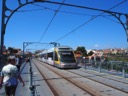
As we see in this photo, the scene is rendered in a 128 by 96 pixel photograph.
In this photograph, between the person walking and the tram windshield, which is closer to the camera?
the person walking

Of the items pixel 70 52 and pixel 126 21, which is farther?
pixel 70 52

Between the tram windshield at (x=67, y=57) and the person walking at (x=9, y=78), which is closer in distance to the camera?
the person walking at (x=9, y=78)

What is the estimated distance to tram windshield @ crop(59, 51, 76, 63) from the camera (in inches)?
1603

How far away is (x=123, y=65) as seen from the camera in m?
26.2

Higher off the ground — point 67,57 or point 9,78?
point 67,57

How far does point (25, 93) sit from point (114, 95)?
4.20 meters

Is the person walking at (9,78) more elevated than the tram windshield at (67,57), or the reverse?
the tram windshield at (67,57)

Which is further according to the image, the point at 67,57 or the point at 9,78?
the point at 67,57

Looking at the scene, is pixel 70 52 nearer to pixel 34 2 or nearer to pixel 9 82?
pixel 34 2

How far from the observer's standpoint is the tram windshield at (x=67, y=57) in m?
40.7

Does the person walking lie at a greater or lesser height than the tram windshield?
lesser

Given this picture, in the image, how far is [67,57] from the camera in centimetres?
4097

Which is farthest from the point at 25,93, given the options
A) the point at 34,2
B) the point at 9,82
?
the point at 34,2

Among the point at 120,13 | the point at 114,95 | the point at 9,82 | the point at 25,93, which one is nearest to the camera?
the point at 9,82
